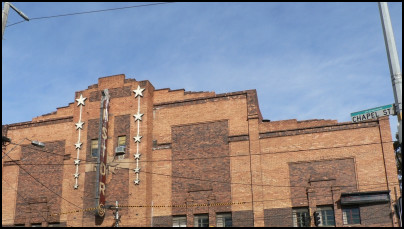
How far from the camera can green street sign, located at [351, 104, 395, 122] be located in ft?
39.3

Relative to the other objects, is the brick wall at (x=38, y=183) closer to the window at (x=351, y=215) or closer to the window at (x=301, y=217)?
the window at (x=301, y=217)

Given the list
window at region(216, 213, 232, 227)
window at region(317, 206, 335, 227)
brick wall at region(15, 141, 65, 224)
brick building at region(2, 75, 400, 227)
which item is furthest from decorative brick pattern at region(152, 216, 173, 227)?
window at region(317, 206, 335, 227)

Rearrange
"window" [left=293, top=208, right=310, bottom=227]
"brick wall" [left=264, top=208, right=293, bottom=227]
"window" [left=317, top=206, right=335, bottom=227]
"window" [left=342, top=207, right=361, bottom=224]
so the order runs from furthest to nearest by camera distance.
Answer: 1. "brick wall" [left=264, top=208, right=293, bottom=227]
2. "window" [left=293, top=208, right=310, bottom=227]
3. "window" [left=317, top=206, right=335, bottom=227]
4. "window" [left=342, top=207, right=361, bottom=224]

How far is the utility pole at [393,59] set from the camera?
11.2m

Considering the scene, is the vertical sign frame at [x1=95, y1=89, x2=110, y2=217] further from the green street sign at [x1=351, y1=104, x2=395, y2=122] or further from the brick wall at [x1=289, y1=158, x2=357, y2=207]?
the green street sign at [x1=351, y1=104, x2=395, y2=122]

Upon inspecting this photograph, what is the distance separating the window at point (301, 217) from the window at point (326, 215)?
0.73 meters

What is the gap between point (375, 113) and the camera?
1258 centimetres

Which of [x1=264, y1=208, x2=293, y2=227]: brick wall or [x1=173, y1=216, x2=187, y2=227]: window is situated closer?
[x1=264, y1=208, x2=293, y2=227]: brick wall

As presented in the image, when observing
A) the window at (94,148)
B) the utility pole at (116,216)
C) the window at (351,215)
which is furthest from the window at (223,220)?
the window at (94,148)

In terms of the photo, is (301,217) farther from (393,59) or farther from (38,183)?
(38,183)

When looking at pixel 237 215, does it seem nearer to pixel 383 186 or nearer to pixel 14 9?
pixel 383 186

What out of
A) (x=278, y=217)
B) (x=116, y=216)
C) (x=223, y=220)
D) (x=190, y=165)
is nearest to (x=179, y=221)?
(x=223, y=220)

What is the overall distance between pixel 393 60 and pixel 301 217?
1645 centimetres

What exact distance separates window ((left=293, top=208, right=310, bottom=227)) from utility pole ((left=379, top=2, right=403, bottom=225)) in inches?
612
